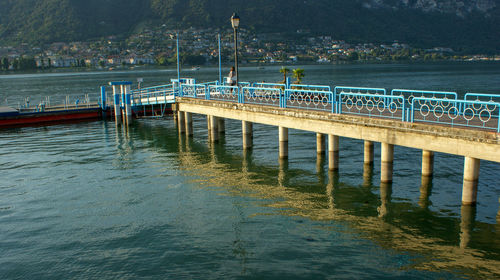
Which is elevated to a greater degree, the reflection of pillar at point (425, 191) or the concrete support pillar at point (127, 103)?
the concrete support pillar at point (127, 103)

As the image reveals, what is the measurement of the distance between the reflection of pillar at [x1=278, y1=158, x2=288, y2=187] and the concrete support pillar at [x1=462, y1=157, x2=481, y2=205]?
24.6 ft

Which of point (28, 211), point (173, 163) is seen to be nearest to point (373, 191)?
point (173, 163)

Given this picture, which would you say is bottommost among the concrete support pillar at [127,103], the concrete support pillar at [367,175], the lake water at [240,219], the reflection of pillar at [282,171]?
the lake water at [240,219]

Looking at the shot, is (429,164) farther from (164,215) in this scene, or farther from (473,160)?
(164,215)

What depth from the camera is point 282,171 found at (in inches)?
885

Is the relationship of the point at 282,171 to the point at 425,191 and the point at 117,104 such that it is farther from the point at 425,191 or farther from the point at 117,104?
the point at 117,104

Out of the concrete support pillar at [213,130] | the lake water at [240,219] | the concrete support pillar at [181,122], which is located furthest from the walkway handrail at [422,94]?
the concrete support pillar at [181,122]

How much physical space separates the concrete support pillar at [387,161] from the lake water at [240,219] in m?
0.56

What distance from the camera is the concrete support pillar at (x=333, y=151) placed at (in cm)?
2045

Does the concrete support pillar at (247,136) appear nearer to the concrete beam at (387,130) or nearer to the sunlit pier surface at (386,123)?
the sunlit pier surface at (386,123)

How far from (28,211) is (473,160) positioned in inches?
646

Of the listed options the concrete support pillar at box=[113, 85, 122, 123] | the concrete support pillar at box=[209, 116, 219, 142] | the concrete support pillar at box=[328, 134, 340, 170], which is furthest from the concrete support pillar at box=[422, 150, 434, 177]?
the concrete support pillar at box=[113, 85, 122, 123]

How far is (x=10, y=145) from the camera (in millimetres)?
31375

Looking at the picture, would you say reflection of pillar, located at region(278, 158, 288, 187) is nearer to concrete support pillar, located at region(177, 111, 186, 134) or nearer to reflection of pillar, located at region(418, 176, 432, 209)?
reflection of pillar, located at region(418, 176, 432, 209)
